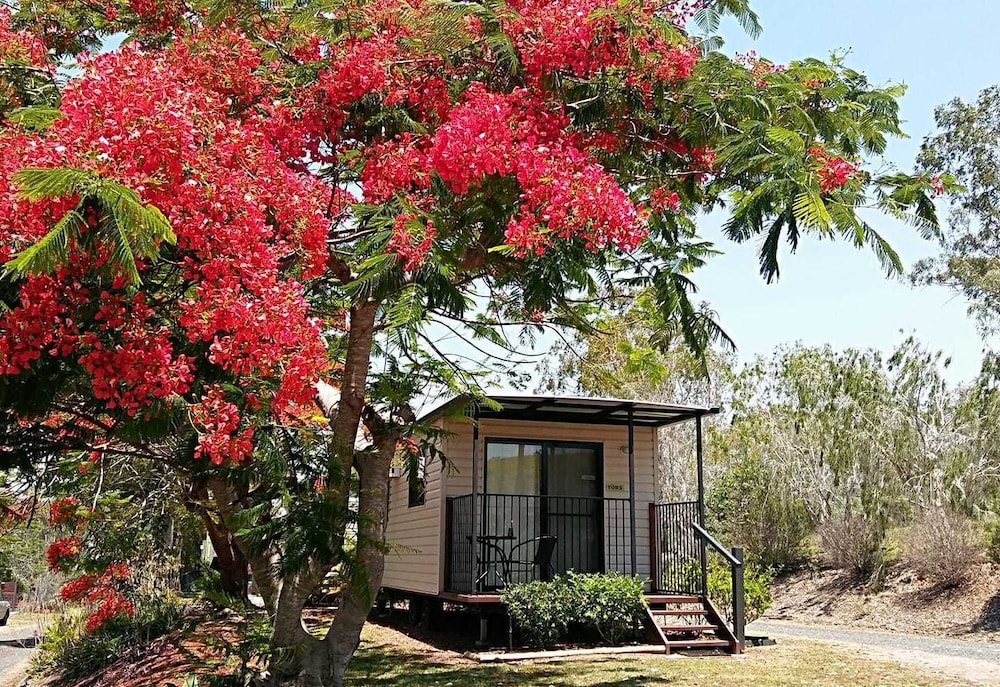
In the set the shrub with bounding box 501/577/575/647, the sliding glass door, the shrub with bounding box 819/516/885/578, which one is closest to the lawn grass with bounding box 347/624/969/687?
the shrub with bounding box 501/577/575/647

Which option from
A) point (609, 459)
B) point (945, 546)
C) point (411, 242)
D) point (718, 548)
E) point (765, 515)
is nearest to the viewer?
point (411, 242)

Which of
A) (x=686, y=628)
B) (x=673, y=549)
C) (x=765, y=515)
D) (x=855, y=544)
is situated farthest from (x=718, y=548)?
(x=765, y=515)

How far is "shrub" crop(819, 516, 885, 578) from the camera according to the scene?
19.2m

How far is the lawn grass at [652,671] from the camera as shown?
8.69 m

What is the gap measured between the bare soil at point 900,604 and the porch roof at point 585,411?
6347 millimetres

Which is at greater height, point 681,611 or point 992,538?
point 992,538

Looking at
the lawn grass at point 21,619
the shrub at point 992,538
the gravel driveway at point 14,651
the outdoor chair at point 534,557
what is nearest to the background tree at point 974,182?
the shrub at point 992,538

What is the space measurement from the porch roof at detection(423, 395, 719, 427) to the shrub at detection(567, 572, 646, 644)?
2.32 metres

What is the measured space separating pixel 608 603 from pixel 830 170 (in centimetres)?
713

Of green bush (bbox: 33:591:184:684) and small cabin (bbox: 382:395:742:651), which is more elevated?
small cabin (bbox: 382:395:742:651)

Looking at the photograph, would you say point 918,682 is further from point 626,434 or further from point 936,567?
point 936,567

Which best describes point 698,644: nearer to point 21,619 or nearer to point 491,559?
point 491,559

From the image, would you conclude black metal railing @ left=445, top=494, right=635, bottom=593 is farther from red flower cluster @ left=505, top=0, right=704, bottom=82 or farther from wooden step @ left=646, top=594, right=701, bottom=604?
red flower cluster @ left=505, top=0, right=704, bottom=82

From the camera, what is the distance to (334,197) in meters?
6.92
